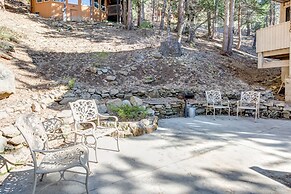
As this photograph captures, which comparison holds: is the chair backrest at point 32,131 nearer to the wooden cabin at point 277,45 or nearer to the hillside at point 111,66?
the hillside at point 111,66

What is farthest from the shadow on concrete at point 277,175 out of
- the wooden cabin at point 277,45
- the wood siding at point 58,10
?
the wood siding at point 58,10

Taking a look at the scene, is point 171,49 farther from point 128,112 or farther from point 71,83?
point 128,112

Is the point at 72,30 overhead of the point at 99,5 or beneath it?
beneath

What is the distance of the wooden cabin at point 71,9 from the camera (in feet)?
57.8

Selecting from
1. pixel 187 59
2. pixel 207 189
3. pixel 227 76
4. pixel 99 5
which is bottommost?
pixel 207 189

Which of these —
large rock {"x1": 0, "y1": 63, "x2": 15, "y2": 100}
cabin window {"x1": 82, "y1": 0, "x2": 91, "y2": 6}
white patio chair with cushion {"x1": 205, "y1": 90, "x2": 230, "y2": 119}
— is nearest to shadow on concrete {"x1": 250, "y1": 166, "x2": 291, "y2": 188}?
white patio chair with cushion {"x1": 205, "y1": 90, "x2": 230, "y2": 119}

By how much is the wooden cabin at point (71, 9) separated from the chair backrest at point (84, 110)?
14835 mm

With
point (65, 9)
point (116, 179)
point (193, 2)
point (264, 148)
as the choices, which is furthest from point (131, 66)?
point (65, 9)

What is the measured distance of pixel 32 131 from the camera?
272 cm

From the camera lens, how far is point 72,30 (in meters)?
14.4

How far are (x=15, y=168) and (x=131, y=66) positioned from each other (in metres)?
6.76

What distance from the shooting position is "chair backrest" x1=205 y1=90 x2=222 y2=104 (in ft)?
23.5

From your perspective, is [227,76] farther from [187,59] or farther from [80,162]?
[80,162]

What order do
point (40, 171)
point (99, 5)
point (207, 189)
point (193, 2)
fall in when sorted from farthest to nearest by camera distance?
point (99, 5) → point (193, 2) → point (207, 189) → point (40, 171)
